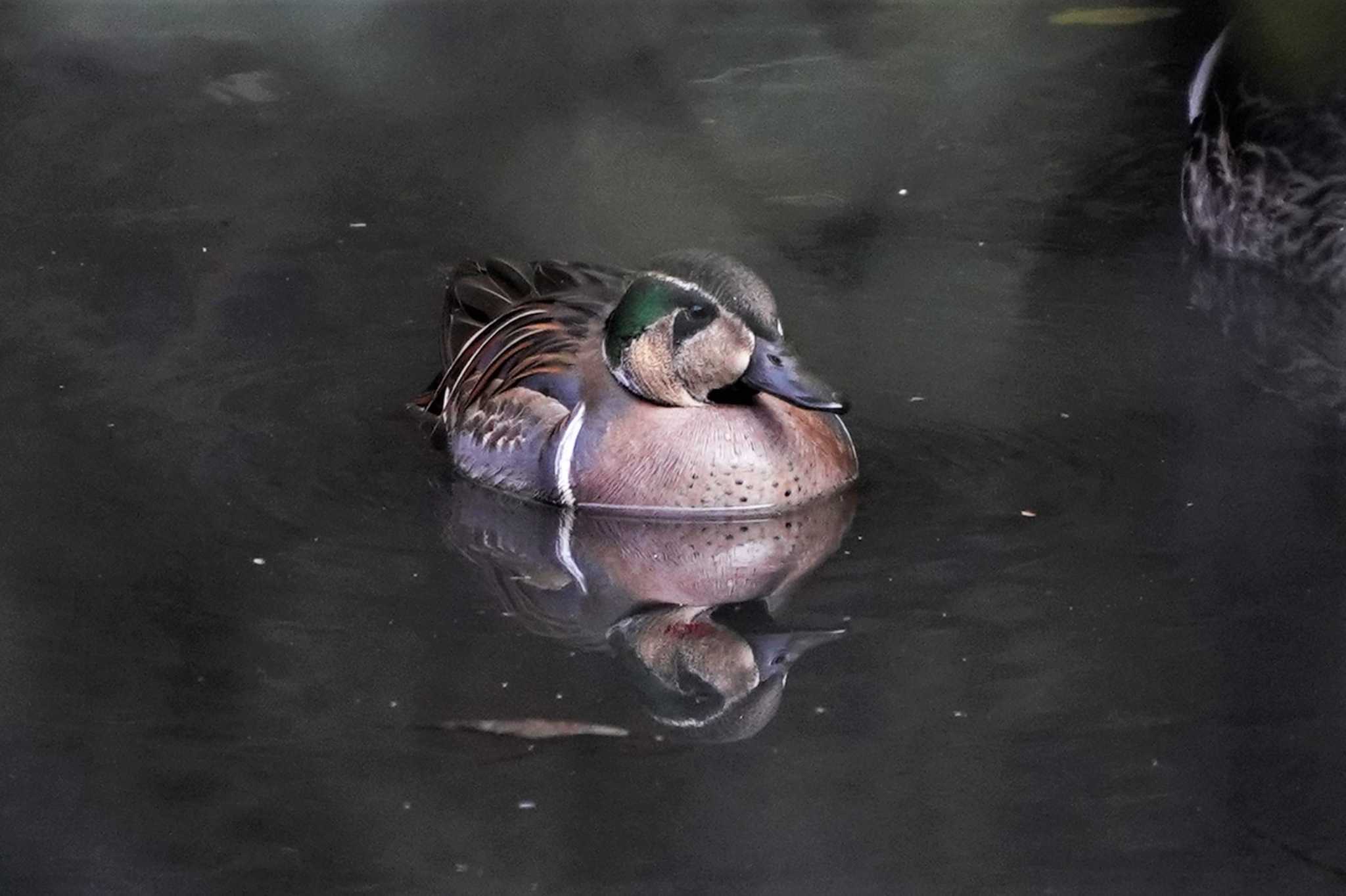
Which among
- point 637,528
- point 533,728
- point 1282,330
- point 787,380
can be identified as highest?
point 787,380

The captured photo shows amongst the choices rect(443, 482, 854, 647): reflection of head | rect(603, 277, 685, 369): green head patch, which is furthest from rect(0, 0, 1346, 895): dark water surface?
rect(603, 277, 685, 369): green head patch

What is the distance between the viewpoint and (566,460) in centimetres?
652

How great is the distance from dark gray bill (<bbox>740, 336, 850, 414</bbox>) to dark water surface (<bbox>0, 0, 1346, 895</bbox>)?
0.35m

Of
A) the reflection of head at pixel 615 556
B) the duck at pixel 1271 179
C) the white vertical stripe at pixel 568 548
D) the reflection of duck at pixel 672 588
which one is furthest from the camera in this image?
the duck at pixel 1271 179

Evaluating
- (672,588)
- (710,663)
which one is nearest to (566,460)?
(672,588)

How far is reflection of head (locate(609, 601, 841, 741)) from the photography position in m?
5.43

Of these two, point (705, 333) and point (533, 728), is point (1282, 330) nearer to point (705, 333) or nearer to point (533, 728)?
point (705, 333)

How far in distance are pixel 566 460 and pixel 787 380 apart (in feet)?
2.19

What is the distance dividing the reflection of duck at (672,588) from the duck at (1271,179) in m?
2.81

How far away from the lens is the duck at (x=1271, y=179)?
848 cm

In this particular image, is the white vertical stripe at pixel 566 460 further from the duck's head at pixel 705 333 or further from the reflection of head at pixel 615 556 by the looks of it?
the duck's head at pixel 705 333

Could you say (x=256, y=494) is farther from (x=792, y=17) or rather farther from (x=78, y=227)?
(x=792, y=17)

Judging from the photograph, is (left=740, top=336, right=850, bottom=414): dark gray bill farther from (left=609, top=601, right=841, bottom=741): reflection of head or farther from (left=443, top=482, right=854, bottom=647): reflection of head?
(left=609, top=601, right=841, bottom=741): reflection of head

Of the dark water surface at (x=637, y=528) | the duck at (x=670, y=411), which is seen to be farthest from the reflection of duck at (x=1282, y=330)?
the duck at (x=670, y=411)
